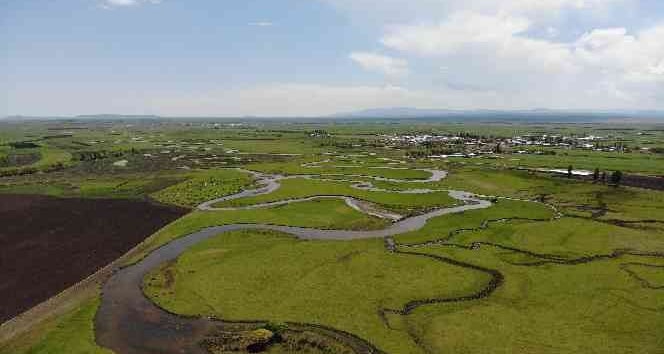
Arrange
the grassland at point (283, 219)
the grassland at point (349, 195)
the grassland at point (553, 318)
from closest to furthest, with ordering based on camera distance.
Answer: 1. the grassland at point (553, 318)
2. the grassland at point (283, 219)
3. the grassland at point (349, 195)

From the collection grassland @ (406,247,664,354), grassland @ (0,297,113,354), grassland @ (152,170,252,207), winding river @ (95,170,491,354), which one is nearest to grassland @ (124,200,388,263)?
winding river @ (95,170,491,354)

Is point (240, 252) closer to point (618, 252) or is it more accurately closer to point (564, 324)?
point (564, 324)

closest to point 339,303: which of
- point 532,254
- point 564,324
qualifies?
point 564,324

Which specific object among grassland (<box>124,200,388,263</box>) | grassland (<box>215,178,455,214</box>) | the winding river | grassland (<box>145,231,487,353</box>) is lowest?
the winding river

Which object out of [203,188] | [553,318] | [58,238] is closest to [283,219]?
[58,238]

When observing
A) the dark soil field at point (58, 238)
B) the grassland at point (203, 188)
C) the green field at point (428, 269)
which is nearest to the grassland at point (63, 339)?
the green field at point (428, 269)

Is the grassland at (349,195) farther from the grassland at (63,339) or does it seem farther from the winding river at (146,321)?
the grassland at (63,339)

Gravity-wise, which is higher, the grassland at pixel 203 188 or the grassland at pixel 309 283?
the grassland at pixel 203 188

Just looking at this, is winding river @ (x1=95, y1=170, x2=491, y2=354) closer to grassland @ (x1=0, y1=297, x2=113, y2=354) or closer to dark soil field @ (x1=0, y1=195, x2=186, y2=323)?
grassland @ (x1=0, y1=297, x2=113, y2=354)
